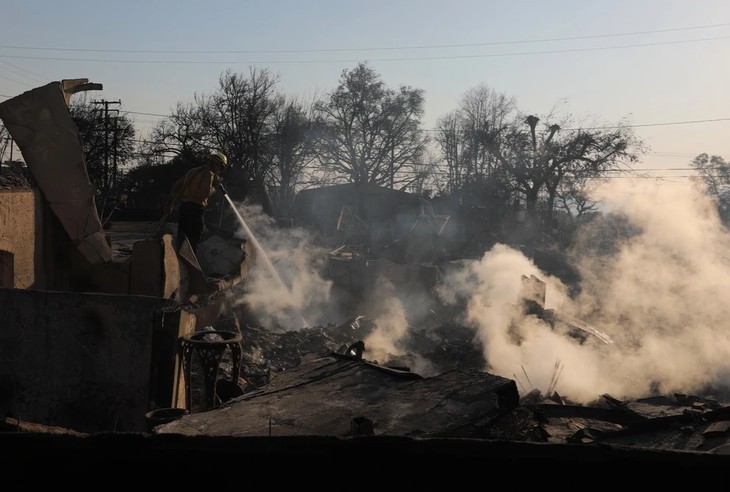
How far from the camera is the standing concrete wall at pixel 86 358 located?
5.25 meters

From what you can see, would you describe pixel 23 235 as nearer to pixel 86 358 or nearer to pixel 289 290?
pixel 86 358

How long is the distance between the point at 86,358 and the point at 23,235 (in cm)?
263

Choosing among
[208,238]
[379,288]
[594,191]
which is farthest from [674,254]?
[594,191]

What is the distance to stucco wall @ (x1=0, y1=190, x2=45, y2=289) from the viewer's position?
22.1 feet

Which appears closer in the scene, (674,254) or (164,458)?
(164,458)

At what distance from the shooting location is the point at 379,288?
51.0 feet

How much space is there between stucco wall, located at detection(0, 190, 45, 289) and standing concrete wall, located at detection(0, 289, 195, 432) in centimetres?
169

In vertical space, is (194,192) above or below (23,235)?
above

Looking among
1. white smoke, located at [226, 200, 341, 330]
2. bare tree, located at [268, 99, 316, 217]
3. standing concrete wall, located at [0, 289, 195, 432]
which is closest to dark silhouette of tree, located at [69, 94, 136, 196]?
bare tree, located at [268, 99, 316, 217]

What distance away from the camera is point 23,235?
23.1ft

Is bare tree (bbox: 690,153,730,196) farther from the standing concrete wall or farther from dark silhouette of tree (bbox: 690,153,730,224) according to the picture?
the standing concrete wall

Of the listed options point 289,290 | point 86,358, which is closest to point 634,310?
point 289,290

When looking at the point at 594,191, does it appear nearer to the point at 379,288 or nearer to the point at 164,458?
the point at 379,288

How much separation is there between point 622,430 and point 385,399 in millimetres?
2759
